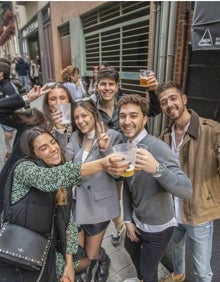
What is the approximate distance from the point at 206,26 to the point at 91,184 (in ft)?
8.72

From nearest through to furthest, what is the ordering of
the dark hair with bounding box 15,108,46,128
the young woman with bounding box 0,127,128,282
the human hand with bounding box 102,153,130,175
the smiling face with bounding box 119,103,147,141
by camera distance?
1. the human hand with bounding box 102,153,130,175
2. the young woman with bounding box 0,127,128,282
3. the smiling face with bounding box 119,103,147,141
4. the dark hair with bounding box 15,108,46,128

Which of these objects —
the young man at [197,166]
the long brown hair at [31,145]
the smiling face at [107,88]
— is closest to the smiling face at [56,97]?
the smiling face at [107,88]

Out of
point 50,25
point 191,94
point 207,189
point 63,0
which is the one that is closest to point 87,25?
point 63,0

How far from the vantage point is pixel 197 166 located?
1758 millimetres

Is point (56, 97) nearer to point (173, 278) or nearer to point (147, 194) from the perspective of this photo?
point (147, 194)

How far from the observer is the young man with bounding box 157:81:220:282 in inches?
68.6

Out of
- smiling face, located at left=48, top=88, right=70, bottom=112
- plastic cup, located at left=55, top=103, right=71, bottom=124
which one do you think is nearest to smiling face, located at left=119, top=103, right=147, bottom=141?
plastic cup, located at left=55, top=103, right=71, bottom=124

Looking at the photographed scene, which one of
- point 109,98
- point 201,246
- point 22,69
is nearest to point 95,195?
point 201,246

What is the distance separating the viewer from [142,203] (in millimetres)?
1692

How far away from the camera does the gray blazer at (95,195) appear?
1.89 m

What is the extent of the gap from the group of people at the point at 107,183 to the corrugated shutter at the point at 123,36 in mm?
4189

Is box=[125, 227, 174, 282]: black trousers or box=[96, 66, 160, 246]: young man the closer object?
box=[125, 227, 174, 282]: black trousers

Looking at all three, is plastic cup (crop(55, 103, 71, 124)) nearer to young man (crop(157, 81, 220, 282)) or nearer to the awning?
young man (crop(157, 81, 220, 282))

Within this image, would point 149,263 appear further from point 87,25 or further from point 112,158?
point 87,25
